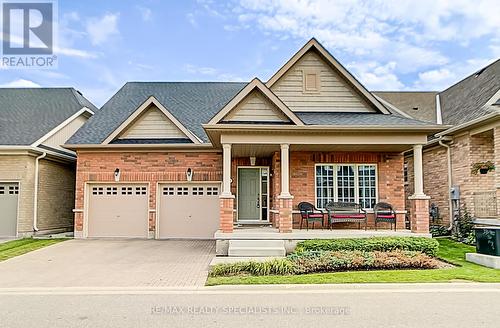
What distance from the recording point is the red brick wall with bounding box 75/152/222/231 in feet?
51.3

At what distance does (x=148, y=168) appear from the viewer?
51.4ft

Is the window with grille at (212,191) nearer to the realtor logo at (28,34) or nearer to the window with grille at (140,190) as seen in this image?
the window with grille at (140,190)

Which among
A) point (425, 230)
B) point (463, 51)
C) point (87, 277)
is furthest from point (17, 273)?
point (463, 51)

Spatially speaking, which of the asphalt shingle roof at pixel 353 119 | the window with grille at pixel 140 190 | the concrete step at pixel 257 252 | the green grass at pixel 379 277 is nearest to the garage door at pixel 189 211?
the window with grille at pixel 140 190

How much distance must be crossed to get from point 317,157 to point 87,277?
7.89 metres

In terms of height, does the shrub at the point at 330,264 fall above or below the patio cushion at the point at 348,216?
below

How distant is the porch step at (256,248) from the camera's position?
1123 centimetres

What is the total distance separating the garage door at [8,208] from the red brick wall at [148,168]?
2475 mm

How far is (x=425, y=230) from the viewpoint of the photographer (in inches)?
A: 467

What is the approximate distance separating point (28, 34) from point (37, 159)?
186 inches

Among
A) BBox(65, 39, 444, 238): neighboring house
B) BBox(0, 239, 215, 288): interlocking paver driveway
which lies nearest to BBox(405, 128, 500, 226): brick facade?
BBox(65, 39, 444, 238): neighboring house

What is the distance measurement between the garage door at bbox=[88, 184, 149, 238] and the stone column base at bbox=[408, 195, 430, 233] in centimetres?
944

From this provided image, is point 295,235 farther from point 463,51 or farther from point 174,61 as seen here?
point 463,51

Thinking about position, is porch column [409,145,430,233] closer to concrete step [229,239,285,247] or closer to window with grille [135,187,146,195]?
concrete step [229,239,285,247]
